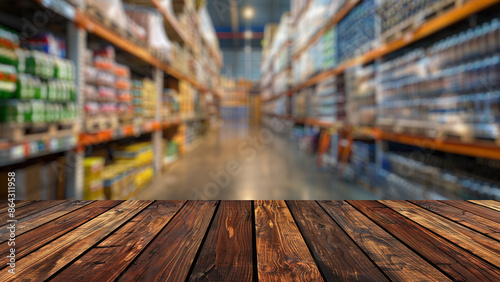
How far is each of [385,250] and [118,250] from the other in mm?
750

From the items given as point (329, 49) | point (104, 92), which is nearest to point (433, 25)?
point (104, 92)

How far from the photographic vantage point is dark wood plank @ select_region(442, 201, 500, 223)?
1.11 metres

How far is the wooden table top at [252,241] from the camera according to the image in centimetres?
68

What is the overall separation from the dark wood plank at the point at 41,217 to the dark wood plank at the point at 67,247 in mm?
161

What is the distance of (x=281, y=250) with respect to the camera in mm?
788

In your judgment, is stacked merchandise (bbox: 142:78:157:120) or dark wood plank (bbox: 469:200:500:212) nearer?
dark wood plank (bbox: 469:200:500:212)

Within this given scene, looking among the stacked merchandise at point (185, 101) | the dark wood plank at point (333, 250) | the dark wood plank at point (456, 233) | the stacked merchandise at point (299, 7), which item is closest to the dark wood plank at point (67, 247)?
the dark wood plank at point (333, 250)

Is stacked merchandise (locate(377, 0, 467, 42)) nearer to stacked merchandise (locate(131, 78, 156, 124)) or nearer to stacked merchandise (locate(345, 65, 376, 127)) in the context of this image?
stacked merchandise (locate(345, 65, 376, 127))

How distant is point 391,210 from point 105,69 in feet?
8.20

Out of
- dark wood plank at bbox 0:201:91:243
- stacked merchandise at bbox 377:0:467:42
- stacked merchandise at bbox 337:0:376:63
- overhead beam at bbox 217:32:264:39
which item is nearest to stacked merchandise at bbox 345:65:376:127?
stacked merchandise at bbox 337:0:376:63

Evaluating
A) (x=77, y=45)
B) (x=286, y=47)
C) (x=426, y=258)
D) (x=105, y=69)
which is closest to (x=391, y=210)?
(x=426, y=258)

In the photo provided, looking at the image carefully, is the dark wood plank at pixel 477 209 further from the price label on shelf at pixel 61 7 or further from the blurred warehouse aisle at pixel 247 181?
the price label on shelf at pixel 61 7

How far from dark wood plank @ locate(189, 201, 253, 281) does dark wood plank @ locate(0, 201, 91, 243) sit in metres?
0.60

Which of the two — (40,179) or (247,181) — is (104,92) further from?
(247,181)
